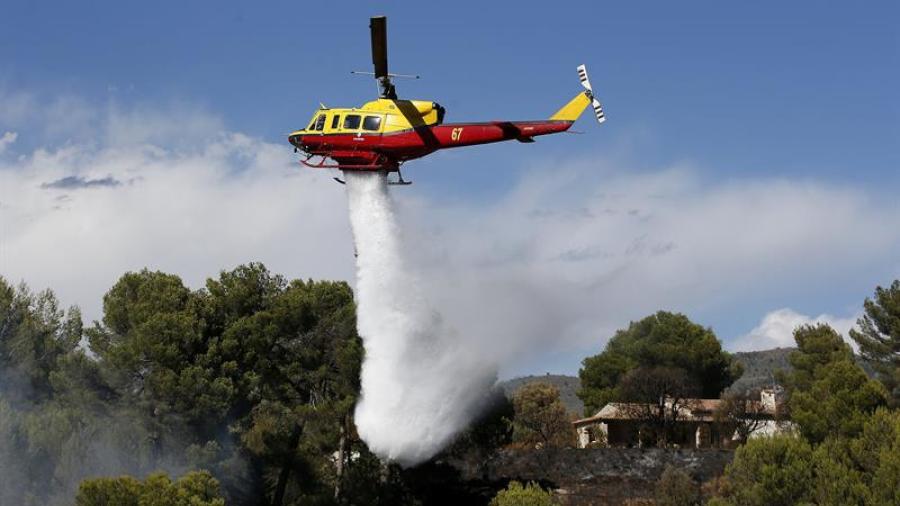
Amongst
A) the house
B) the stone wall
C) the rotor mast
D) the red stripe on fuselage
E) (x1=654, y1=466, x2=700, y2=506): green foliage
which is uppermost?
the rotor mast

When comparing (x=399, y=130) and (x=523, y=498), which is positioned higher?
(x=399, y=130)

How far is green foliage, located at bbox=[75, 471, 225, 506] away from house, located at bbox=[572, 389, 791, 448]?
37.9 metres

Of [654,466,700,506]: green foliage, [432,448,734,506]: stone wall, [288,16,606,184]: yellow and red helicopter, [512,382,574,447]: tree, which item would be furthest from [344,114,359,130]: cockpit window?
[512,382,574,447]: tree

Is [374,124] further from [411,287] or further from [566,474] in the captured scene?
[566,474]

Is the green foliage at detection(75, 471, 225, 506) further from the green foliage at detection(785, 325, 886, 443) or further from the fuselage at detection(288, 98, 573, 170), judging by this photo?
the green foliage at detection(785, 325, 886, 443)

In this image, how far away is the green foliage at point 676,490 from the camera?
40250mm

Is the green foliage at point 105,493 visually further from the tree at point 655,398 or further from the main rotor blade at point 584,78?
the tree at point 655,398

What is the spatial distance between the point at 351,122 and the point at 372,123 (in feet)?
2.23

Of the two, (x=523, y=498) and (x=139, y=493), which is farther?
(x=523, y=498)

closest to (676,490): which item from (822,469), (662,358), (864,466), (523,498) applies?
(822,469)

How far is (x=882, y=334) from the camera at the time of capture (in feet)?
193

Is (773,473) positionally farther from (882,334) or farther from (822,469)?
(882,334)

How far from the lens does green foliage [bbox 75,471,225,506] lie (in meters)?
30.2

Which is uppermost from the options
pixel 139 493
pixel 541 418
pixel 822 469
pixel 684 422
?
pixel 541 418
